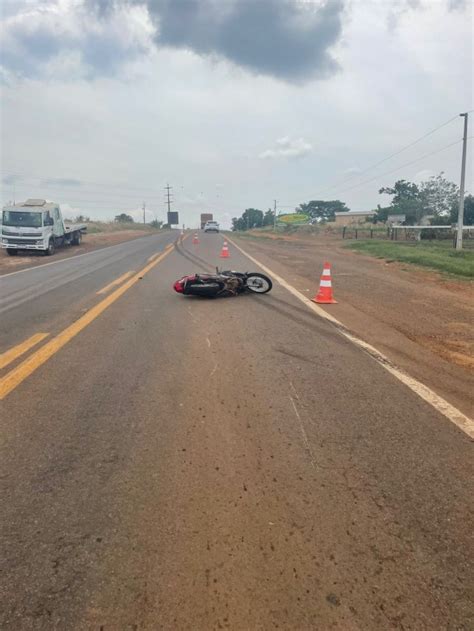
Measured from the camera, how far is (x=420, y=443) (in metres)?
3.47

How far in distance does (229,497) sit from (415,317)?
6.40m

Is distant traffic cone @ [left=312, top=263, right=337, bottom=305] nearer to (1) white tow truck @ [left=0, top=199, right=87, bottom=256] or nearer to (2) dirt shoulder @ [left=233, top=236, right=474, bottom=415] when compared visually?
(2) dirt shoulder @ [left=233, top=236, right=474, bottom=415]

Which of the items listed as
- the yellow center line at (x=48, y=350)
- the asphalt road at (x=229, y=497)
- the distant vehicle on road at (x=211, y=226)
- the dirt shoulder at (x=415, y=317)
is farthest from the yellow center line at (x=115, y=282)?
the distant vehicle on road at (x=211, y=226)

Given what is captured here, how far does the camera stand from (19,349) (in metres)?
5.89

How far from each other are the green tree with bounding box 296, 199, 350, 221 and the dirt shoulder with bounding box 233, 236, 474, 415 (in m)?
125

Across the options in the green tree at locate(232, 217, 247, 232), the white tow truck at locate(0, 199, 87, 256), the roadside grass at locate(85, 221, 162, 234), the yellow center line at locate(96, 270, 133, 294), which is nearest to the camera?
the yellow center line at locate(96, 270, 133, 294)

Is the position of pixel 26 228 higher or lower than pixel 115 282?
higher

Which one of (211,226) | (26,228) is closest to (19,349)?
(26,228)

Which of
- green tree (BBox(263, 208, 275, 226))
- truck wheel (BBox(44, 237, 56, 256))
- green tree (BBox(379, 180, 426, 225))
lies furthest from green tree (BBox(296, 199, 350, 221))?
truck wheel (BBox(44, 237, 56, 256))

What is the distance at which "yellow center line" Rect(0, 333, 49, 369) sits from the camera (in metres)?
5.44

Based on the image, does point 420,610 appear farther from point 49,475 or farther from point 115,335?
point 115,335

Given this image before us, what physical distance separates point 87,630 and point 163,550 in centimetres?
52

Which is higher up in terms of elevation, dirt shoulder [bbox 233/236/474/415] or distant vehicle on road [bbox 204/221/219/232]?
distant vehicle on road [bbox 204/221/219/232]

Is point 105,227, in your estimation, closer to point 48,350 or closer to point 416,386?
point 48,350
